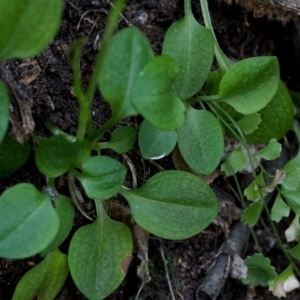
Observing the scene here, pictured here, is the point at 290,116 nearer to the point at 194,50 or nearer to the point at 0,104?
the point at 194,50

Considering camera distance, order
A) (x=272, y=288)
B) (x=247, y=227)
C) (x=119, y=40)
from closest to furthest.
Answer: (x=119, y=40) < (x=272, y=288) < (x=247, y=227)

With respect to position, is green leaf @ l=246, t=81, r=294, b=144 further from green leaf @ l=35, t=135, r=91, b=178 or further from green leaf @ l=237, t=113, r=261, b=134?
green leaf @ l=35, t=135, r=91, b=178

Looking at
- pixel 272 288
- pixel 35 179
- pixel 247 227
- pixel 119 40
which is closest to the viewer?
pixel 119 40

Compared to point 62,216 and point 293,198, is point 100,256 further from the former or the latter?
point 293,198

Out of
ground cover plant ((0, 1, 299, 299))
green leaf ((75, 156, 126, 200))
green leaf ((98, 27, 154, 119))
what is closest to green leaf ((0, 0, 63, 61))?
ground cover plant ((0, 1, 299, 299))

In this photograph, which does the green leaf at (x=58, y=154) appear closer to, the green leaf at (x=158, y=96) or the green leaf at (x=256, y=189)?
the green leaf at (x=158, y=96)

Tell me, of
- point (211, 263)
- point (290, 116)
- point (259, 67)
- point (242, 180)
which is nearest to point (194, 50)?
point (259, 67)
